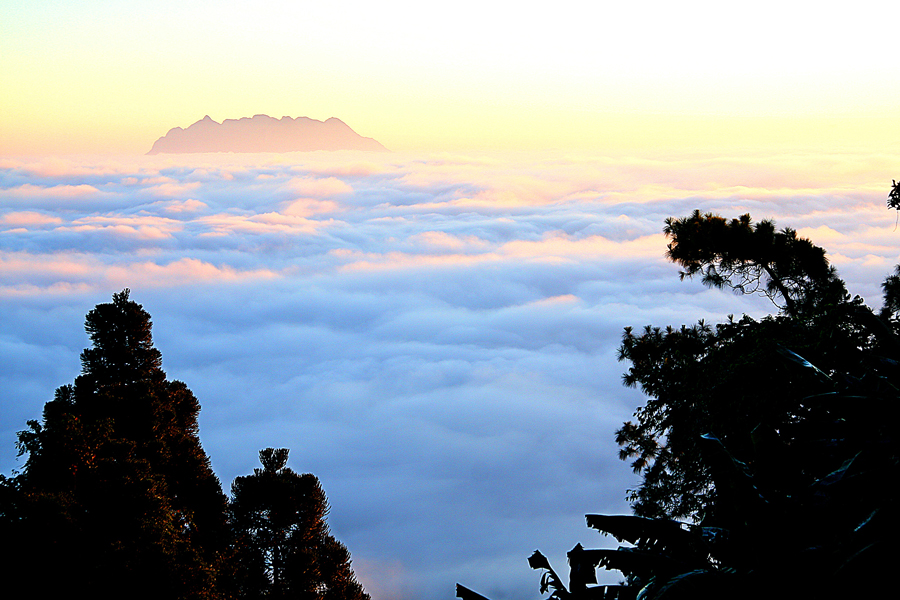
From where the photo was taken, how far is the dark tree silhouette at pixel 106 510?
14922mm

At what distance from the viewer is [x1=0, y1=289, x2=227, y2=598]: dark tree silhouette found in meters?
14.9

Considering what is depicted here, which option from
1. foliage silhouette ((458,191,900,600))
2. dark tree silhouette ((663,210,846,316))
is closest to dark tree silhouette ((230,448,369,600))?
foliage silhouette ((458,191,900,600))

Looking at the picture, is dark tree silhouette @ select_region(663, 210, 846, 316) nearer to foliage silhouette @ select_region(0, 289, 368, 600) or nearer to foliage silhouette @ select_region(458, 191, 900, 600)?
foliage silhouette @ select_region(458, 191, 900, 600)

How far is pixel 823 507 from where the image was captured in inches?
306

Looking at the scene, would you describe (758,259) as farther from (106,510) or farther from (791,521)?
(106,510)

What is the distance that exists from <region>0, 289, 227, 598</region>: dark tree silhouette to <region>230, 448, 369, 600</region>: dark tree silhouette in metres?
1.06

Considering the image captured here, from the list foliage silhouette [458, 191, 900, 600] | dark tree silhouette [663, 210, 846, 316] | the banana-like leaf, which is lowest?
foliage silhouette [458, 191, 900, 600]

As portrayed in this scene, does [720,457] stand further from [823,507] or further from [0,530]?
[0,530]

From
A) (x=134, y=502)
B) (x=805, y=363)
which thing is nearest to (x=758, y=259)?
(x=805, y=363)

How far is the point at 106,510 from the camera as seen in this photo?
15875 mm

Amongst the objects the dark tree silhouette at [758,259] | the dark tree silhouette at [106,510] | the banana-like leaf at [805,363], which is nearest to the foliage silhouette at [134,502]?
the dark tree silhouette at [106,510]

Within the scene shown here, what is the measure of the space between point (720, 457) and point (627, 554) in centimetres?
182

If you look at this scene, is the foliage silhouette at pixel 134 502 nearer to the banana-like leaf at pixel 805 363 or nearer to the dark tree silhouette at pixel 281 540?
the dark tree silhouette at pixel 281 540

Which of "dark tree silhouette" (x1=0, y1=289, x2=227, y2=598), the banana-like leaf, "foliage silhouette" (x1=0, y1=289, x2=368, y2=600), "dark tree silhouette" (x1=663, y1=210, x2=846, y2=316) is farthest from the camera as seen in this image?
"dark tree silhouette" (x1=663, y1=210, x2=846, y2=316)
